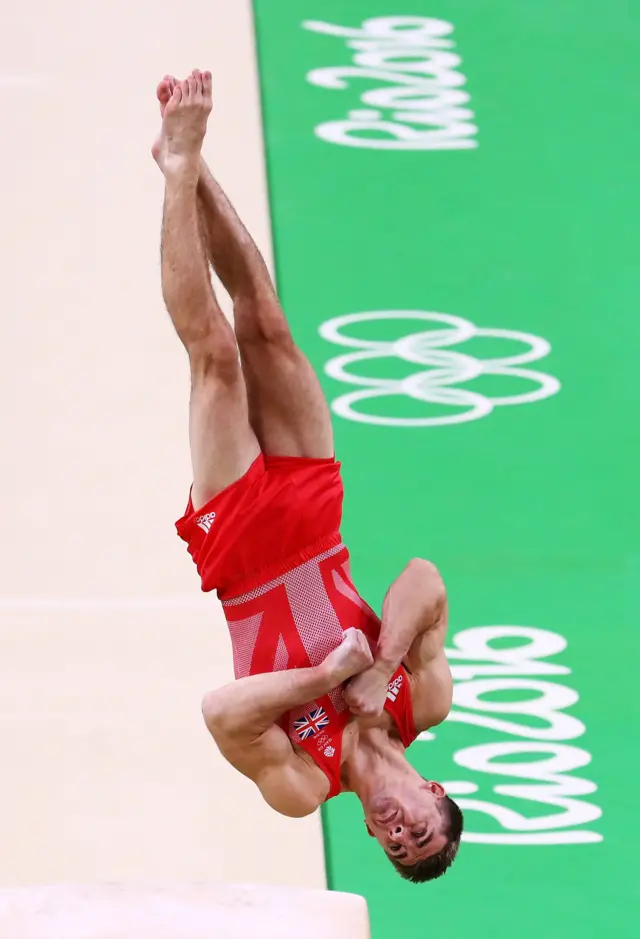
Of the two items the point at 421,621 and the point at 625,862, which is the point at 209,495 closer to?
the point at 421,621

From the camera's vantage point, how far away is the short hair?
17.0 feet

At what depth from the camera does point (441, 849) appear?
17.0ft

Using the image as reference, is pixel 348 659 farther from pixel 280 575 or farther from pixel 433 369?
pixel 433 369

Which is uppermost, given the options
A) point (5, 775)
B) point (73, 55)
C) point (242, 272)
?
point (73, 55)

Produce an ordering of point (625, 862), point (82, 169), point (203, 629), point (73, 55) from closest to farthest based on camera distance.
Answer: point (625, 862)
point (203, 629)
point (82, 169)
point (73, 55)

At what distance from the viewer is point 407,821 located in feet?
16.8

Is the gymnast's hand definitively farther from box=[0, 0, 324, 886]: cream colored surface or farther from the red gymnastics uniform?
box=[0, 0, 324, 886]: cream colored surface

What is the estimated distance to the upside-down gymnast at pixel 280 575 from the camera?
4.77 m

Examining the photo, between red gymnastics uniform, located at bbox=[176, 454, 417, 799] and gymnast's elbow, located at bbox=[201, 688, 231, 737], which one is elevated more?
red gymnastics uniform, located at bbox=[176, 454, 417, 799]

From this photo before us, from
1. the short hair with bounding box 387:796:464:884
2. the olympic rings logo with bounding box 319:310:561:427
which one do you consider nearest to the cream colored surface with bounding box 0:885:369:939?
the short hair with bounding box 387:796:464:884

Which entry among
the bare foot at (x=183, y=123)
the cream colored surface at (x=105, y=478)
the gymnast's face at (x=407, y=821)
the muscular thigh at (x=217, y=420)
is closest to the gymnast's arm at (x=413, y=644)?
→ the gymnast's face at (x=407, y=821)

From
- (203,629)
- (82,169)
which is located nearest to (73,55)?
(82,169)

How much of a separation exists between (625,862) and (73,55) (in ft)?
21.3

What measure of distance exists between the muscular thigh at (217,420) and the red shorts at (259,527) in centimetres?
5
